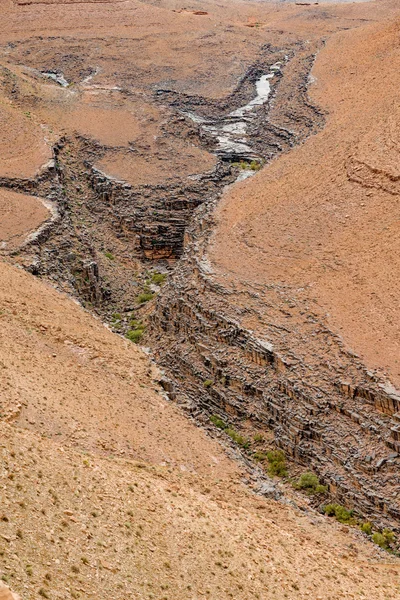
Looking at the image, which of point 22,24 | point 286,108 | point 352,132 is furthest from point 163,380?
point 22,24

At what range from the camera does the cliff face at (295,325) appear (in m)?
27.2

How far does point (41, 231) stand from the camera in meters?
39.9

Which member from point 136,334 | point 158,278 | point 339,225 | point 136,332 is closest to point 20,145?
point 158,278

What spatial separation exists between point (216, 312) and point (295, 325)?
11.5 feet

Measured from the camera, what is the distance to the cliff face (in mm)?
27203

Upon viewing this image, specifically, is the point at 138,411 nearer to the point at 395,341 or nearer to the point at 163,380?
the point at 163,380

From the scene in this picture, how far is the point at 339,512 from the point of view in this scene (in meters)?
26.2

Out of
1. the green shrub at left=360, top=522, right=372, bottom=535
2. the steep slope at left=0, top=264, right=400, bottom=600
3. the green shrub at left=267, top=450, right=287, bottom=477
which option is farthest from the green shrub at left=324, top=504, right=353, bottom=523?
the green shrub at left=267, top=450, right=287, bottom=477

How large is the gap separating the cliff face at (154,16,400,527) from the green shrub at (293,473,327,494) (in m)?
0.32

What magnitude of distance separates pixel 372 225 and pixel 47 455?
22.0 metres

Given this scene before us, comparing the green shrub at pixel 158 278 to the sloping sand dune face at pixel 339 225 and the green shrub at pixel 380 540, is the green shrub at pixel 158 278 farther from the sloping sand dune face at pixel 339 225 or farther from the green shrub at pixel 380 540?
the green shrub at pixel 380 540

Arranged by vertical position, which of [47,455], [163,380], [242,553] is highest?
[47,455]

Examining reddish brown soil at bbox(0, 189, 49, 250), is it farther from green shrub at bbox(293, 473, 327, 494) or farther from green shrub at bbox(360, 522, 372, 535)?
green shrub at bbox(360, 522, 372, 535)

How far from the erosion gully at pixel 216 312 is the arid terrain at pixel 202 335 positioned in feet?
0.30
